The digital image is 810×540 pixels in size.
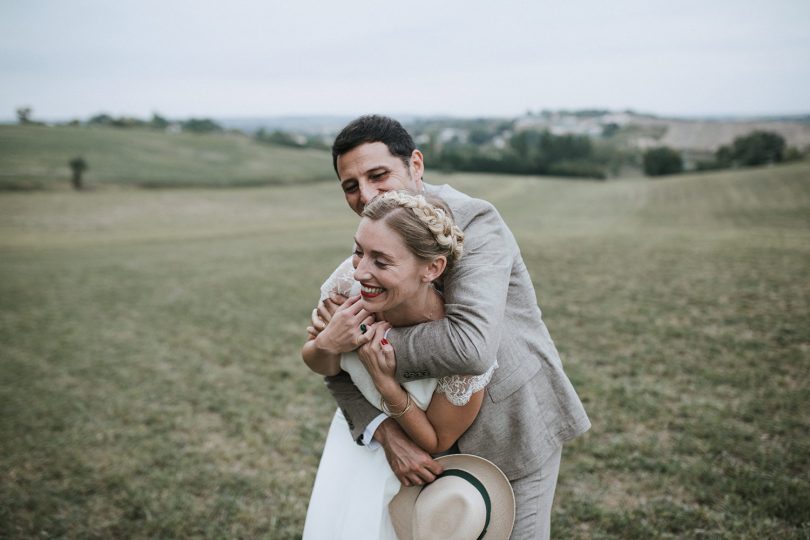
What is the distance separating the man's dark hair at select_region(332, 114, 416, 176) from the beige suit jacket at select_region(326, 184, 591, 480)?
0.32m

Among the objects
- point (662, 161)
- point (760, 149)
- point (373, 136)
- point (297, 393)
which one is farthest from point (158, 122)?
point (373, 136)

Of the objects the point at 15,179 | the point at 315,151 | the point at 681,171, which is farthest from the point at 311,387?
the point at 315,151

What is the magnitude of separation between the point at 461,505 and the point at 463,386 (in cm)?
48

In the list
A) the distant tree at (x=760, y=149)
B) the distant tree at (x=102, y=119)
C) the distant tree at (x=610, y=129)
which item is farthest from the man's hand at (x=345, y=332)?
the distant tree at (x=102, y=119)

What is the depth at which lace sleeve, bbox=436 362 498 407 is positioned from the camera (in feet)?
6.25

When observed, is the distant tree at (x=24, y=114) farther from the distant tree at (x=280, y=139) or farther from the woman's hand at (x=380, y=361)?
the woman's hand at (x=380, y=361)

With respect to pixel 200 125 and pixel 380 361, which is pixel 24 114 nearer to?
pixel 200 125

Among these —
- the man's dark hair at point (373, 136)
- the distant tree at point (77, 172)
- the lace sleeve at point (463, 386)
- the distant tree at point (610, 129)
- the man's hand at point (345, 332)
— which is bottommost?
the lace sleeve at point (463, 386)

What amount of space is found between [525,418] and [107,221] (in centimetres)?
3805

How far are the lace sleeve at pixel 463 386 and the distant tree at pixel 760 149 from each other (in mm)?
75093

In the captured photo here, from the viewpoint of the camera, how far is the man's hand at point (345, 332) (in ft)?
6.53

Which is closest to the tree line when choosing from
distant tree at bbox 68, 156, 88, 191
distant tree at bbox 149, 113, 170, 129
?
distant tree at bbox 68, 156, 88, 191

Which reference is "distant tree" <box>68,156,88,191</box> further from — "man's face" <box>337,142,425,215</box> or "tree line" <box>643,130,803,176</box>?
"tree line" <box>643,130,803,176</box>

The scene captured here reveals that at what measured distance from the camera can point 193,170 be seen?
199 feet
